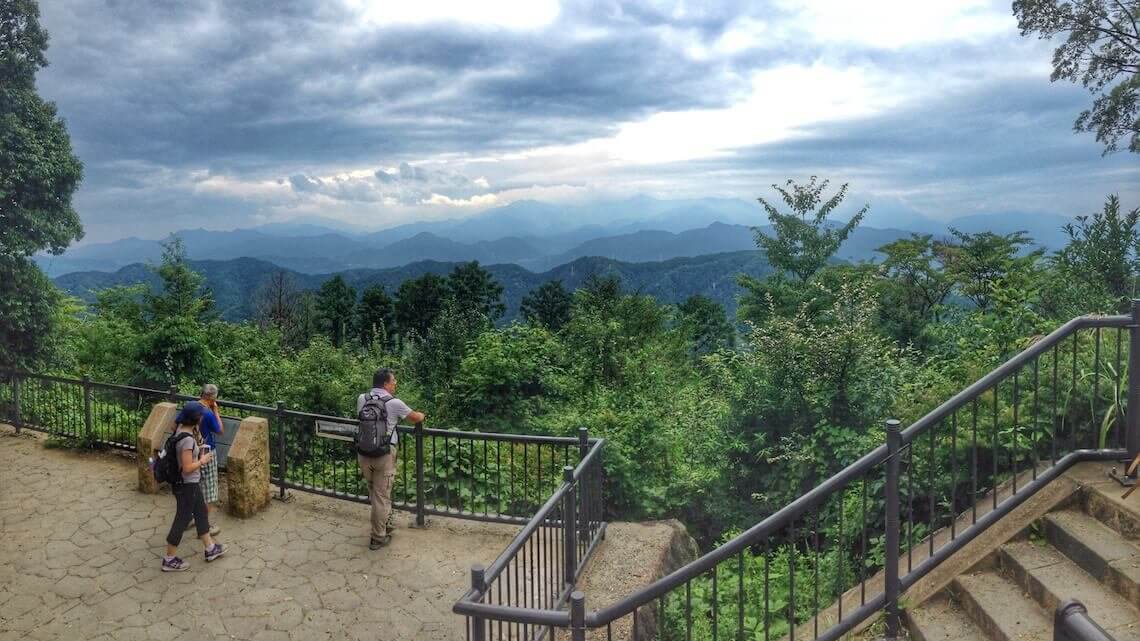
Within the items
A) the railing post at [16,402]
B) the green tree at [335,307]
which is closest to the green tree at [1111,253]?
the railing post at [16,402]

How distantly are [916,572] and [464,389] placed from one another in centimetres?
1148

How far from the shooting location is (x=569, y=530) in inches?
253

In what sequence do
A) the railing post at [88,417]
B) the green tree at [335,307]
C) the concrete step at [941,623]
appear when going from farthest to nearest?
the green tree at [335,307] → the railing post at [88,417] → the concrete step at [941,623]

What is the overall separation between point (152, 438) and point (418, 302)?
61819mm

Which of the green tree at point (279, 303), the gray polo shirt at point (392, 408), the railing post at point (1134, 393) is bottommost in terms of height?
the green tree at point (279, 303)

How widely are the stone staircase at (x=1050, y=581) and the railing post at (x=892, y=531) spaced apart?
0.46ft

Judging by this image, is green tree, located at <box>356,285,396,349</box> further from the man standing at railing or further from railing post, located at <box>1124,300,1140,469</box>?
railing post, located at <box>1124,300,1140,469</box>

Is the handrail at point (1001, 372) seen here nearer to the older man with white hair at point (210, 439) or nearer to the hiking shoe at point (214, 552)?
the hiking shoe at point (214, 552)

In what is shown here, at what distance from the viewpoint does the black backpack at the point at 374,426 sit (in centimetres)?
753

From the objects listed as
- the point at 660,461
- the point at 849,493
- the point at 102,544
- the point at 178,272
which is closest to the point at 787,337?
the point at 849,493

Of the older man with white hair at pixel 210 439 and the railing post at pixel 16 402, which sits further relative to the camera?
the railing post at pixel 16 402

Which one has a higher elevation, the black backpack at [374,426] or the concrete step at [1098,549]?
the black backpack at [374,426]

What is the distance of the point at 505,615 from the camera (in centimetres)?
393

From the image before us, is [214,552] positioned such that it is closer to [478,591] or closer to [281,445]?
[281,445]
